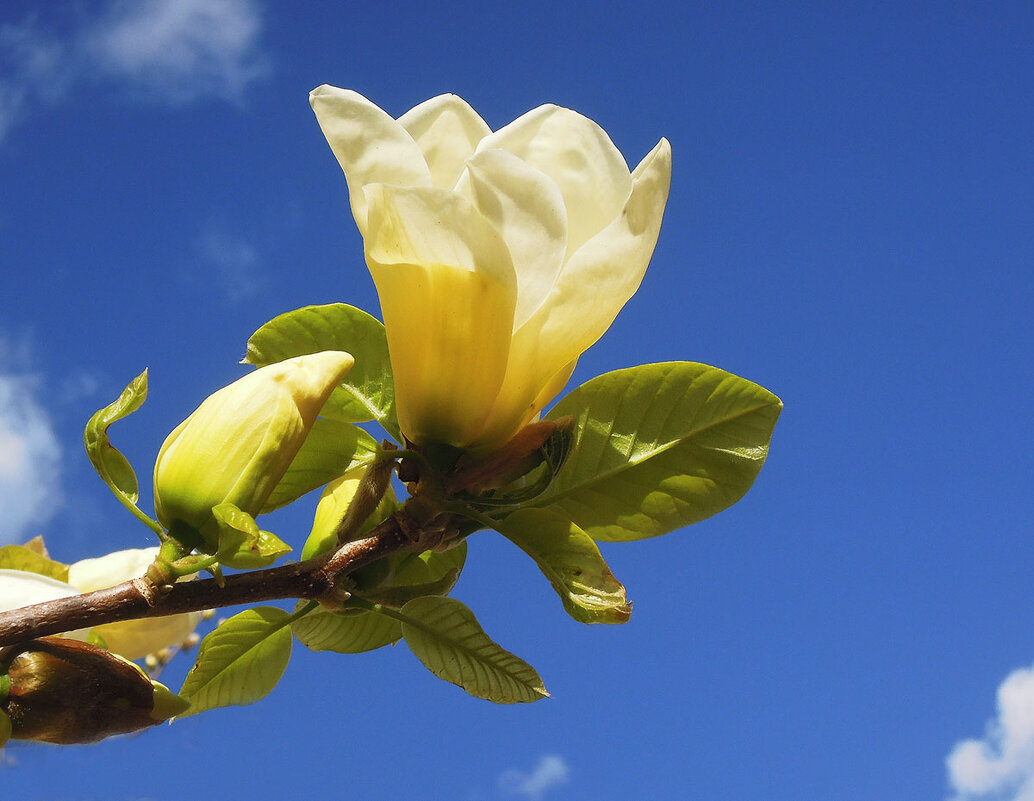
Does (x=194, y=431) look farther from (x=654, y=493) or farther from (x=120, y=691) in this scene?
(x=654, y=493)

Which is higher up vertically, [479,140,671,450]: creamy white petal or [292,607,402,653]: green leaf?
[479,140,671,450]: creamy white petal

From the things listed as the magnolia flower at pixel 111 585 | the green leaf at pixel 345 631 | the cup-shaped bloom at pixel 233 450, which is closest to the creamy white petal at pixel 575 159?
the cup-shaped bloom at pixel 233 450

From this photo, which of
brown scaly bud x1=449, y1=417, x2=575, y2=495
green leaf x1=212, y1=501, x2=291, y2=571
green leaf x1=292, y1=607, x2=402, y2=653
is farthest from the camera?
green leaf x1=292, y1=607, x2=402, y2=653

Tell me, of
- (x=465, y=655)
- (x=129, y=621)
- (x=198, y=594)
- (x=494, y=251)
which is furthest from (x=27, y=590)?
(x=494, y=251)

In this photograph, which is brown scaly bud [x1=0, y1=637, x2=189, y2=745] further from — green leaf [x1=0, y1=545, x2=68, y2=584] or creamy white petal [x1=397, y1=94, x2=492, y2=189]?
creamy white petal [x1=397, y1=94, x2=492, y2=189]

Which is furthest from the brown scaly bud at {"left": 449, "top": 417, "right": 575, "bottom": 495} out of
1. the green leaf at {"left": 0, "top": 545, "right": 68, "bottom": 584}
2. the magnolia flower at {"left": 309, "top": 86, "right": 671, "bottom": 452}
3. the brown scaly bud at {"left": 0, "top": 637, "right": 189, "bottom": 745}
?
the green leaf at {"left": 0, "top": 545, "right": 68, "bottom": 584}

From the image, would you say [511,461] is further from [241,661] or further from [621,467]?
[241,661]

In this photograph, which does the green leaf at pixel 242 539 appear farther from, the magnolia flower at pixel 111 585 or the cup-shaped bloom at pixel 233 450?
the magnolia flower at pixel 111 585
